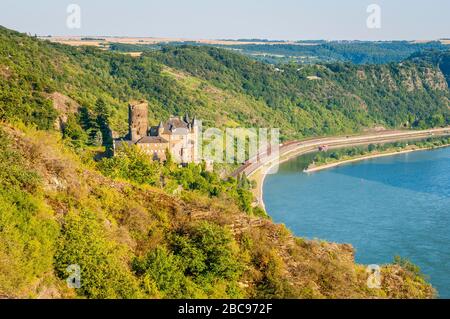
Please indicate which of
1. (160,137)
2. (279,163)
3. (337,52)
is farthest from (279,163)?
(337,52)

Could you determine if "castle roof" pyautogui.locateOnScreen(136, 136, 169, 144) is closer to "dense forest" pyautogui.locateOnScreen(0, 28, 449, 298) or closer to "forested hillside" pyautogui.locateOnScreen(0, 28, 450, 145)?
"forested hillside" pyautogui.locateOnScreen(0, 28, 450, 145)

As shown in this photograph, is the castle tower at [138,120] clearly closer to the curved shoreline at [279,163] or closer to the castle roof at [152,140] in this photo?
the castle roof at [152,140]

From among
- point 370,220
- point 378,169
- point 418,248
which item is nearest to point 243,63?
point 378,169

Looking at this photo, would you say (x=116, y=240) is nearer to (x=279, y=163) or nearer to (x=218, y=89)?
(x=279, y=163)

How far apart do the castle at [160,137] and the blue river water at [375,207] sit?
294 inches

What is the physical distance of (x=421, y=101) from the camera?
9900 cm

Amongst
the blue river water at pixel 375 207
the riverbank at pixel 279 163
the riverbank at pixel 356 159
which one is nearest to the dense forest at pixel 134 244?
the blue river water at pixel 375 207

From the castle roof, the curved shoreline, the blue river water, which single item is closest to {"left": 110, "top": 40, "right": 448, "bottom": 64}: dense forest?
the curved shoreline

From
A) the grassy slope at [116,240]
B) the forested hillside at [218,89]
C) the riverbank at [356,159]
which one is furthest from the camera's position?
the riverbank at [356,159]

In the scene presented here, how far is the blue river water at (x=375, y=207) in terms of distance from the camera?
29358 millimetres

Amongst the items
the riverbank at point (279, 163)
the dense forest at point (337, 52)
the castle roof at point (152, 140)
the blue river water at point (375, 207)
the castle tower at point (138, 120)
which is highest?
the dense forest at point (337, 52)

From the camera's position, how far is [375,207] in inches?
1554

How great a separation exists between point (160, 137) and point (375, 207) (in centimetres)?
1668

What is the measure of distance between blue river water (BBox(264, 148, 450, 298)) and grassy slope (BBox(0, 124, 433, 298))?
14.8m
